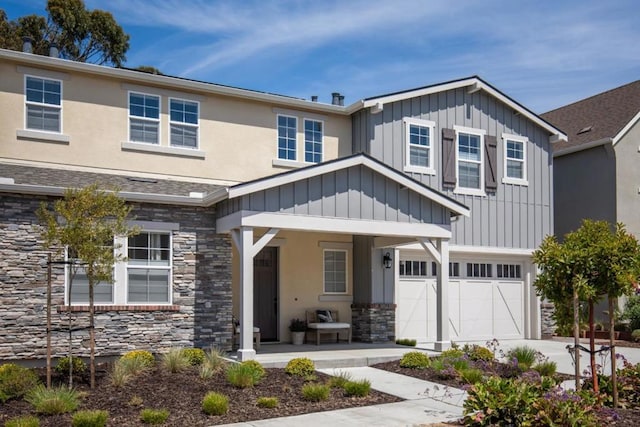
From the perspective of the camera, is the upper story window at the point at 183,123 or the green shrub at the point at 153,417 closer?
the green shrub at the point at 153,417

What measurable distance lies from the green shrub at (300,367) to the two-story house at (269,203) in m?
1.04

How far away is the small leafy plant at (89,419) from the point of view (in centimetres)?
820

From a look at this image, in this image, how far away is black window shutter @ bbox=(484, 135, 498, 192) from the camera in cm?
1859

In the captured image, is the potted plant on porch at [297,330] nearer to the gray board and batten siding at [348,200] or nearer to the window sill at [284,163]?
the gray board and batten siding at [348,200]

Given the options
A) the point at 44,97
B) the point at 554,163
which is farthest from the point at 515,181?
the point at 44,97

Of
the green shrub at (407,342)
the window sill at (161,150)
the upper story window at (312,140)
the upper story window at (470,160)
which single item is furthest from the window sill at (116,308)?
the upper story window at (470,160)

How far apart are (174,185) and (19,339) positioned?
14.4 feet

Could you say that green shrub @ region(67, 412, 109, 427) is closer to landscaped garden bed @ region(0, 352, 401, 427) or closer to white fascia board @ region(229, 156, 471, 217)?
landscaped garden bed @ region(0, 352, 401, 427)

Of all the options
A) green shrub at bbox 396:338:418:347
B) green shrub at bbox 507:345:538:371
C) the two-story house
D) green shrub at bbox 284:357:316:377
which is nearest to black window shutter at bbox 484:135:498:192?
the two-story house

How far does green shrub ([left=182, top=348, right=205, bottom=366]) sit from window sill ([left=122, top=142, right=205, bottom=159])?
185 inches

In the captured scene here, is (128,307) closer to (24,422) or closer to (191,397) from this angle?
(191,397)

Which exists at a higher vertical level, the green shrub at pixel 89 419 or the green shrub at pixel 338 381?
the green shrub at pixel 89 419

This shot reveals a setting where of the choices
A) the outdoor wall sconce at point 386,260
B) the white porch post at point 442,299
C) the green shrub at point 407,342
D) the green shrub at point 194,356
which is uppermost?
the outdoor wall sconce at point 386,260

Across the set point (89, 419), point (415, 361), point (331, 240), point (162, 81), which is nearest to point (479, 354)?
point (415, 361)
